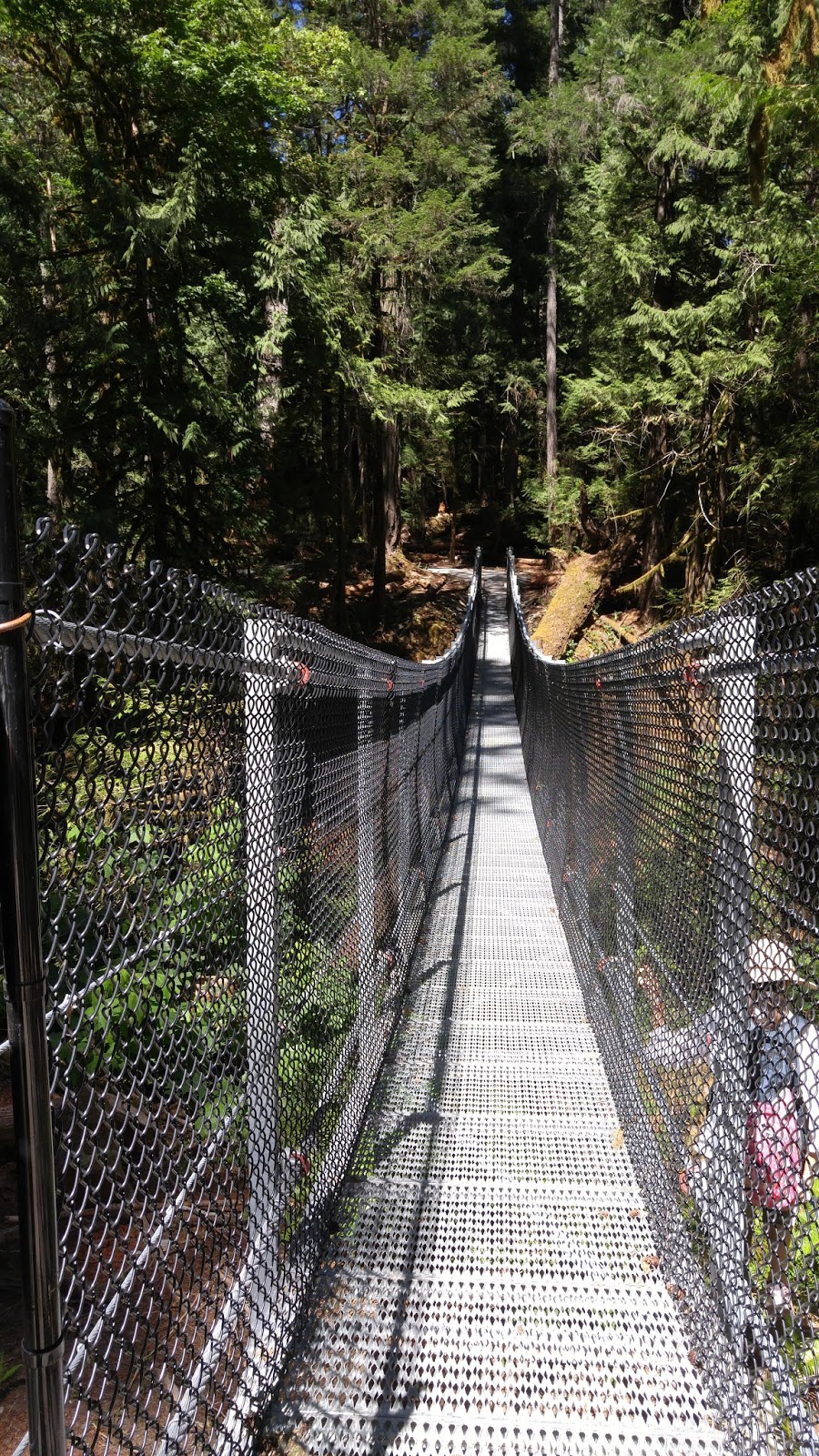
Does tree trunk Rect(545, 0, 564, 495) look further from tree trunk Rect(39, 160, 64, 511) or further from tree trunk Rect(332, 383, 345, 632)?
tree trunk Rect(39, 160, 64, 511)

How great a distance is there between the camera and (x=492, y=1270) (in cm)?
226

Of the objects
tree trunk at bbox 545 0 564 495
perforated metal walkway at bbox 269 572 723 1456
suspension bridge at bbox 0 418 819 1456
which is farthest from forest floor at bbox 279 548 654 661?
suspension bridge at bbox 0 418 819 1456

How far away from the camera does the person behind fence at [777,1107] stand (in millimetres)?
1413

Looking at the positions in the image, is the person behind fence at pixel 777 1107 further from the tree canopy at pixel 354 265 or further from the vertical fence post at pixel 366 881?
the tree canopy at pixel 354 265

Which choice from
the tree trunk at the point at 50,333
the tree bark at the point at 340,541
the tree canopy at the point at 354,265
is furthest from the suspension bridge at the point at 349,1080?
the tree bark at the point at 340,541

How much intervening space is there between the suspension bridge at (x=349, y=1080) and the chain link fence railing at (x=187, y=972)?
0.01 meters

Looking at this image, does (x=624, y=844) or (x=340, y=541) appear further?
(x=340, y=541)

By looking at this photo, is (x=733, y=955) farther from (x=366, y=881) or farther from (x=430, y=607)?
(x=430, y=607)

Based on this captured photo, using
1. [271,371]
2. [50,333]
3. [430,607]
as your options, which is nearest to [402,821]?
[50,333]

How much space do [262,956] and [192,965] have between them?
0.28 m

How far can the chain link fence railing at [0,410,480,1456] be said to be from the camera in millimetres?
987

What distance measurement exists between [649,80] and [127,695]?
14234 mm

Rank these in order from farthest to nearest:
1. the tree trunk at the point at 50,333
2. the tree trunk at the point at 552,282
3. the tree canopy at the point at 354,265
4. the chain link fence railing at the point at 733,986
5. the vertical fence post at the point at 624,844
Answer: the tree trunk at the point at 552,282 → the tree trunk at the point at 50,333 → the tree canopy at the point at 354,265 → the vertical fence post at the point at 624,844 → the chain link fence railing at the point at 733,986

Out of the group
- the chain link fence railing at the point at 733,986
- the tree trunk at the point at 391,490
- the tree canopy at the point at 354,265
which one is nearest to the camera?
the chain link fence railing at the point at 733,986
